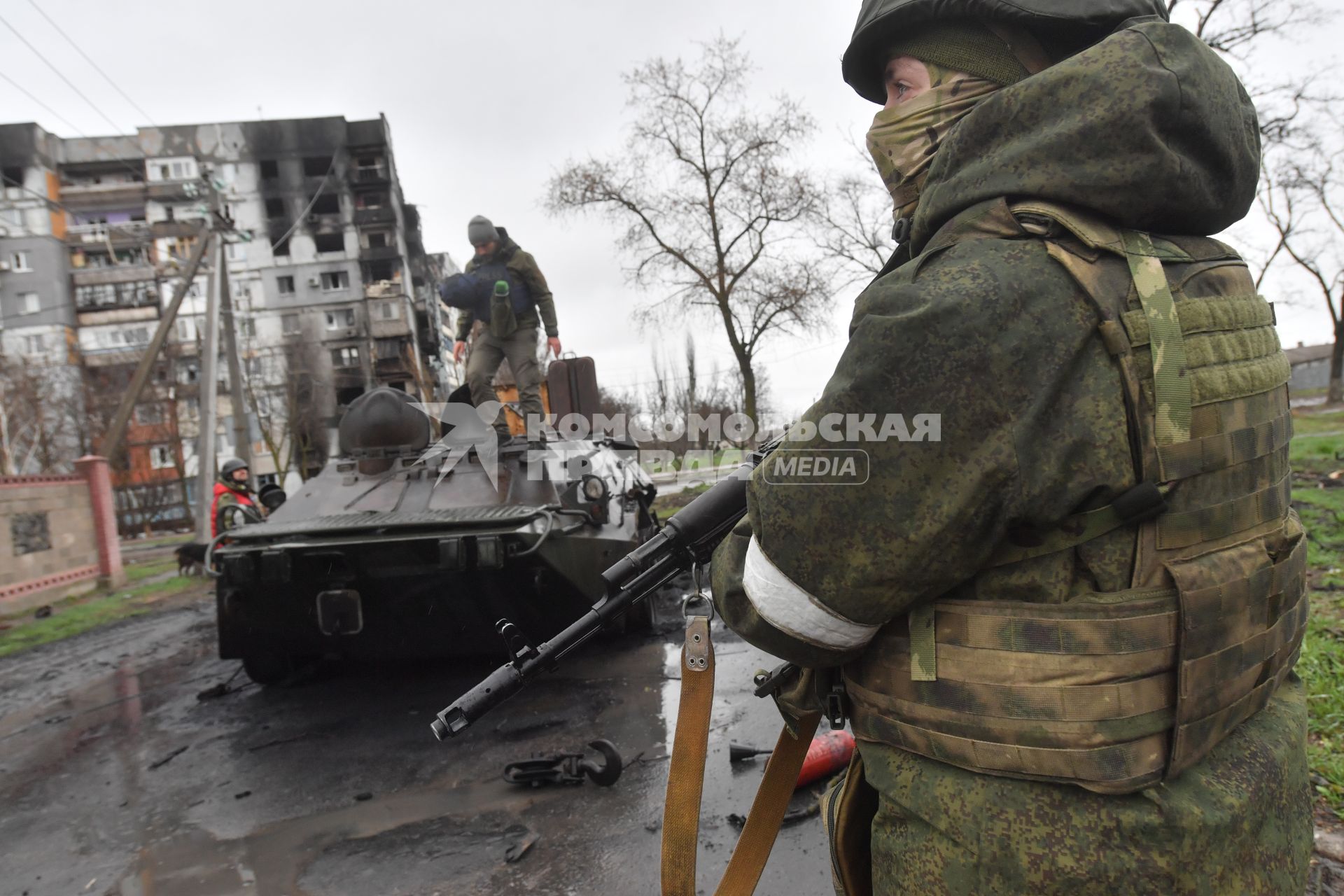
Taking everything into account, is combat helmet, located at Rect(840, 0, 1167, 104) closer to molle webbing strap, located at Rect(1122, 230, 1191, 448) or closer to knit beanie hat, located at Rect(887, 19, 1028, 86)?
knit beanie hat, located at Rect(887, 19, 1028, 86)

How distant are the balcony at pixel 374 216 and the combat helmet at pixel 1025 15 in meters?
43.6

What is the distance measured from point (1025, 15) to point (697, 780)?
4.76ft

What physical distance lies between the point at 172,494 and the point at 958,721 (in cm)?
3494

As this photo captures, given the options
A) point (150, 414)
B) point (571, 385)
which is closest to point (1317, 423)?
point (571, 385)

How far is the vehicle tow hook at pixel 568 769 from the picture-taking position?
3182 mm

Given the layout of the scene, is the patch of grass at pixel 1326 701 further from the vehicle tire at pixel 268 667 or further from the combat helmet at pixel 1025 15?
the vehicle tire at pixel 268 667

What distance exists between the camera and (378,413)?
528 cm

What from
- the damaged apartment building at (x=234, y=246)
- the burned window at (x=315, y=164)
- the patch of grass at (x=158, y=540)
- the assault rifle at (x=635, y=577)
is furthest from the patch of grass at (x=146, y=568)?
the burned window at (x=315, y=164)

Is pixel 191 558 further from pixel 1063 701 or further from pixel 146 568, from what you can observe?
pixel 1063 701

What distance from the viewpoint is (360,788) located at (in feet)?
11.3

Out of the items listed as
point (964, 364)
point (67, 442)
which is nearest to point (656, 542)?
point (964, 364)

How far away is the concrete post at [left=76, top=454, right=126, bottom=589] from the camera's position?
1066 cm

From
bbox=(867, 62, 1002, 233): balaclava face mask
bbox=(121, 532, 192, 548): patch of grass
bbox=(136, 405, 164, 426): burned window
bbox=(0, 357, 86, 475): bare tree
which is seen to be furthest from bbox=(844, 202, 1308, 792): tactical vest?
bbox=(136, 405, 164, 426): burned window

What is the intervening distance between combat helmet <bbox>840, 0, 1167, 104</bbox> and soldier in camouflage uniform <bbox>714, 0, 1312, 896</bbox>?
0.47ft
